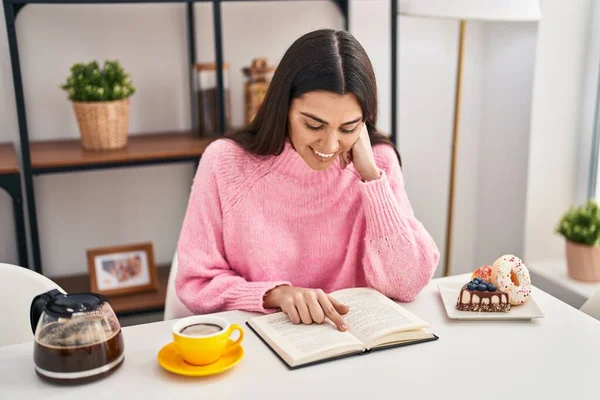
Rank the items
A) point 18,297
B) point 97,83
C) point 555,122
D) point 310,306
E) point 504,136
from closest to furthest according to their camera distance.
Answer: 1. point 310,306
2. point 18,297
3. point 97,83
4. point 555,122
5. point 504,136

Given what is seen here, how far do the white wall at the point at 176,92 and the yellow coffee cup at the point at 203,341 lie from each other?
1.36 meters

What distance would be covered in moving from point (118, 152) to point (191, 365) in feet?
3.77

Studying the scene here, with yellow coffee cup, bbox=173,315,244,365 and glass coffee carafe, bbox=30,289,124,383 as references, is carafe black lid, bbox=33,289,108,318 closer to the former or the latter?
glass coffee carafe, bbox=30,289,124,383

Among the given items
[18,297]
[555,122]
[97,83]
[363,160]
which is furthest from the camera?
[555,122]

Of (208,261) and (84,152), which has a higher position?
(84,152)

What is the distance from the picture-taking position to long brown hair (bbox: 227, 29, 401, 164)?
1.37 m

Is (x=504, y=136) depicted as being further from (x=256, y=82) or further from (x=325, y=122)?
(x=325, y=122)

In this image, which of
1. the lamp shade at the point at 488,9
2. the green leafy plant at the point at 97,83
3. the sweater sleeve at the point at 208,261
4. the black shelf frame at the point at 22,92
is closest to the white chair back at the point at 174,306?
the sweater sleeve at the point at 208,261

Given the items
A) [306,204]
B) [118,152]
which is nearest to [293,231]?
[306,204]

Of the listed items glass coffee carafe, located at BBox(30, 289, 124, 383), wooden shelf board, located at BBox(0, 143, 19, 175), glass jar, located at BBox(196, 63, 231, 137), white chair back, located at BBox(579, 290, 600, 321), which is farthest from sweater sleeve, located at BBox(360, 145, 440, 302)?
wooden shelf board, located at BBox(0, 143, 19, 175)

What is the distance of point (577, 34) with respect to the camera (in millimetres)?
2439

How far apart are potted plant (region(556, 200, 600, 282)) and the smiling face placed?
3.98 ft

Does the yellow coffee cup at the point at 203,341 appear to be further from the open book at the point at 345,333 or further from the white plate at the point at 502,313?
the white plate at the point at 502,313

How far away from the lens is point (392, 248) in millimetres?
1482
